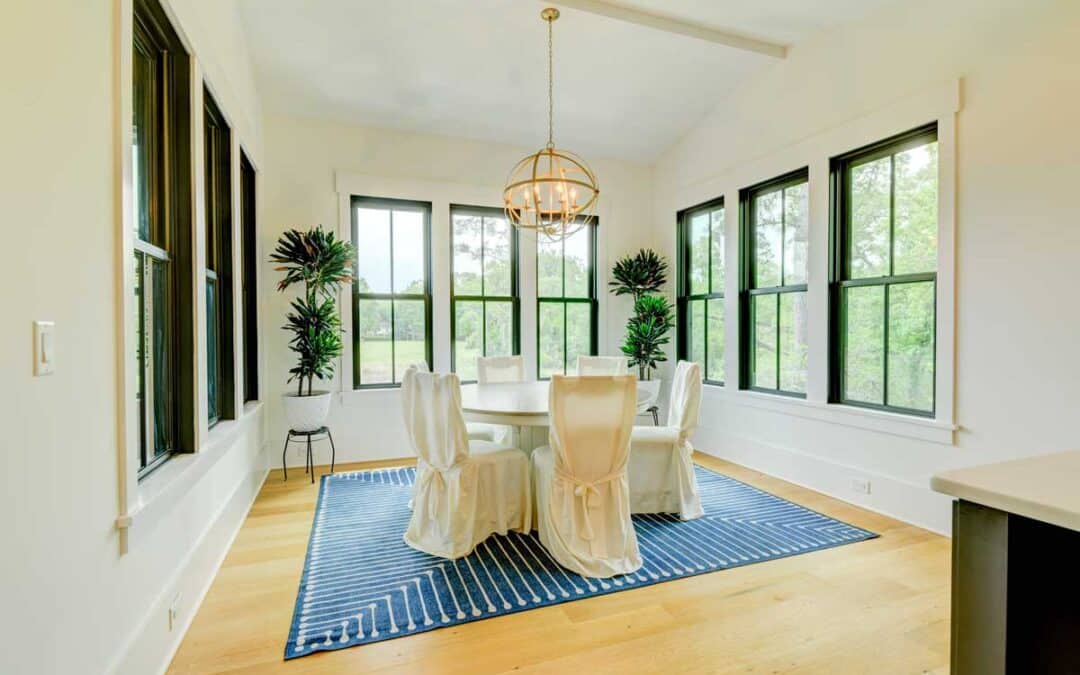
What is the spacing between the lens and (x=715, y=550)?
277 cm

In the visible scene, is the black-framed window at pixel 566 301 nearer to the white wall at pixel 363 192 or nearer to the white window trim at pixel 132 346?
the white wall at pixel 363 192

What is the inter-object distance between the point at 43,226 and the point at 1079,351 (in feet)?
12.6

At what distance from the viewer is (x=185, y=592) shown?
2.07 metres

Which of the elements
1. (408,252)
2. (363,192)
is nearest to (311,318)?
(408,252)

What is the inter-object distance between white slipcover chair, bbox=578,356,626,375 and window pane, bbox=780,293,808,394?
1269 mm

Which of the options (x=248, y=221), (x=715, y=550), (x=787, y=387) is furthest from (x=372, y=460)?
(x=787, y=387)

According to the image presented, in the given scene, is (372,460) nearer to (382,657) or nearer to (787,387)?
(382,657)

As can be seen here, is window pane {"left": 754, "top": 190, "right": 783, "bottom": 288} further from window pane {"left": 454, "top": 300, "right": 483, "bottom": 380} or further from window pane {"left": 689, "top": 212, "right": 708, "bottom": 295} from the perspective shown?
window pane {"left": 454, "top": 300, "right": 483, "bottom": 380}

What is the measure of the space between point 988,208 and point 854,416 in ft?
4.69

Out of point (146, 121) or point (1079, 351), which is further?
point (1079, 351)

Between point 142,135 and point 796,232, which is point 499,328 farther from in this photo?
point 142,135

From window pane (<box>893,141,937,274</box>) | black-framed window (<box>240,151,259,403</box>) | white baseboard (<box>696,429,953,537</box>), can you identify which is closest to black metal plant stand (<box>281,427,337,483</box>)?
black-framed window (<box>240,151,259,403</box>)

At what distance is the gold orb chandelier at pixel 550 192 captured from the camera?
3092mm

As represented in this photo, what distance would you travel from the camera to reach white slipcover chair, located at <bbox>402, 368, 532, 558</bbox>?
8.96 feet
